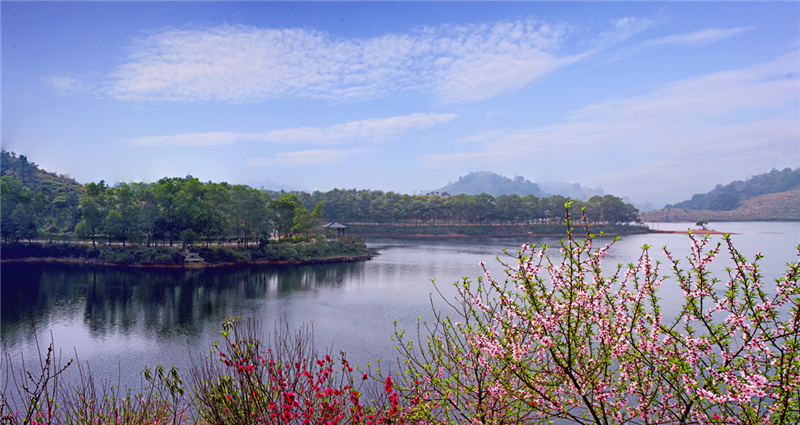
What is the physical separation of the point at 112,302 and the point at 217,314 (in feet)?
22.1

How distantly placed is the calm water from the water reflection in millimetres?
52

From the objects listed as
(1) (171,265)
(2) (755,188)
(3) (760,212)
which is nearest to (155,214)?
(1) (171,265)

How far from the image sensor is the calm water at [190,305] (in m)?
15.2

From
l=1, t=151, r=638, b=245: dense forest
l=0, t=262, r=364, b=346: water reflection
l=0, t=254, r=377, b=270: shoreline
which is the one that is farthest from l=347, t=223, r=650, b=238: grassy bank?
l=0, t=262, r=364, b=346: water reflection

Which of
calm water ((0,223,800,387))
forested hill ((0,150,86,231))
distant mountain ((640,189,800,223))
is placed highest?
forested hill ((0,150,86,231))

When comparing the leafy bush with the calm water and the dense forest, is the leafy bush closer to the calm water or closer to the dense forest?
the calm water

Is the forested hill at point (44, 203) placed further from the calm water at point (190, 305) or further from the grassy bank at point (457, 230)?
the grassy bank at point (457, 230)

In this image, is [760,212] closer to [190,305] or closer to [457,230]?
[457,230]

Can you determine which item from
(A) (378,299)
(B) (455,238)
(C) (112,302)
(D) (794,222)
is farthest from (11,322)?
(D) (794,222)

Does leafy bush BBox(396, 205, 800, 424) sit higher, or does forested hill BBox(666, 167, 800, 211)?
forested hill BBox(666, 167, 800, 211)

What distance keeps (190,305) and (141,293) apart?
16.2 feet

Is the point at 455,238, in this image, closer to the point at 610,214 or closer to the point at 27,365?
the point at 610,214

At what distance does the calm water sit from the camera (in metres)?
15.2

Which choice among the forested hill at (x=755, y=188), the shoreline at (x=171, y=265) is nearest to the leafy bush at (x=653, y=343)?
the shoreline at (x=171, y=265)
